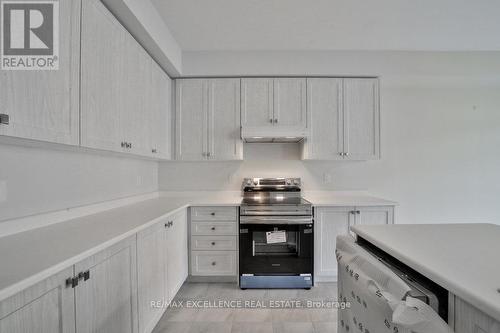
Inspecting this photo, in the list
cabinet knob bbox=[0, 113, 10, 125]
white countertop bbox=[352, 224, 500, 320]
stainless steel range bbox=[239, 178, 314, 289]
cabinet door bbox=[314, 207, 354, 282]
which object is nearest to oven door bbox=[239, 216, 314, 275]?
stainless steel range bbox=[239, 178, 314, 289]

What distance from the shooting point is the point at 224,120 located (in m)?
2.76

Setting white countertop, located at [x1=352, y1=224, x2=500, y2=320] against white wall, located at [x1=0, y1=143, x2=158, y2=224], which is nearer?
white countertop, located at [x1=352, y1=224, x2=500, y2=320]

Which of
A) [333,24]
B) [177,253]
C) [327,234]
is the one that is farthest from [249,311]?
[333,24]

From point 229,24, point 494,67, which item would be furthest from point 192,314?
point 494,67

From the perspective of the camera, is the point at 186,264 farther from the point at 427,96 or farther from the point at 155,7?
the point at 427,96

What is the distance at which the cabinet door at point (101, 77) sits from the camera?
133 cm

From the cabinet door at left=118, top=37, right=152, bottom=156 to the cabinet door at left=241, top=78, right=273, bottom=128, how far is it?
3.48 feet

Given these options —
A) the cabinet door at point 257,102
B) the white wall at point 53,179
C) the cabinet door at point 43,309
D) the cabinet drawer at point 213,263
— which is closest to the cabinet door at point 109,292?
the cabinet door at point 43,309

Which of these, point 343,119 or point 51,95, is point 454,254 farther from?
point 343,119

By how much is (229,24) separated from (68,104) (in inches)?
64.2

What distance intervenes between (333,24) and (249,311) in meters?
2.82

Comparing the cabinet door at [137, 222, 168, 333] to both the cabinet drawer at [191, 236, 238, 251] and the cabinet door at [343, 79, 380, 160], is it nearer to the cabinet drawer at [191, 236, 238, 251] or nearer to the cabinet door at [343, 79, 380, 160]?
the cabinet drawer at [191, 236, 238, 251]

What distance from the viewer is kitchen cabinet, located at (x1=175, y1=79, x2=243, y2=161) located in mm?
2748

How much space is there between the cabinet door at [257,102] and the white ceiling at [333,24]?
39 cm
